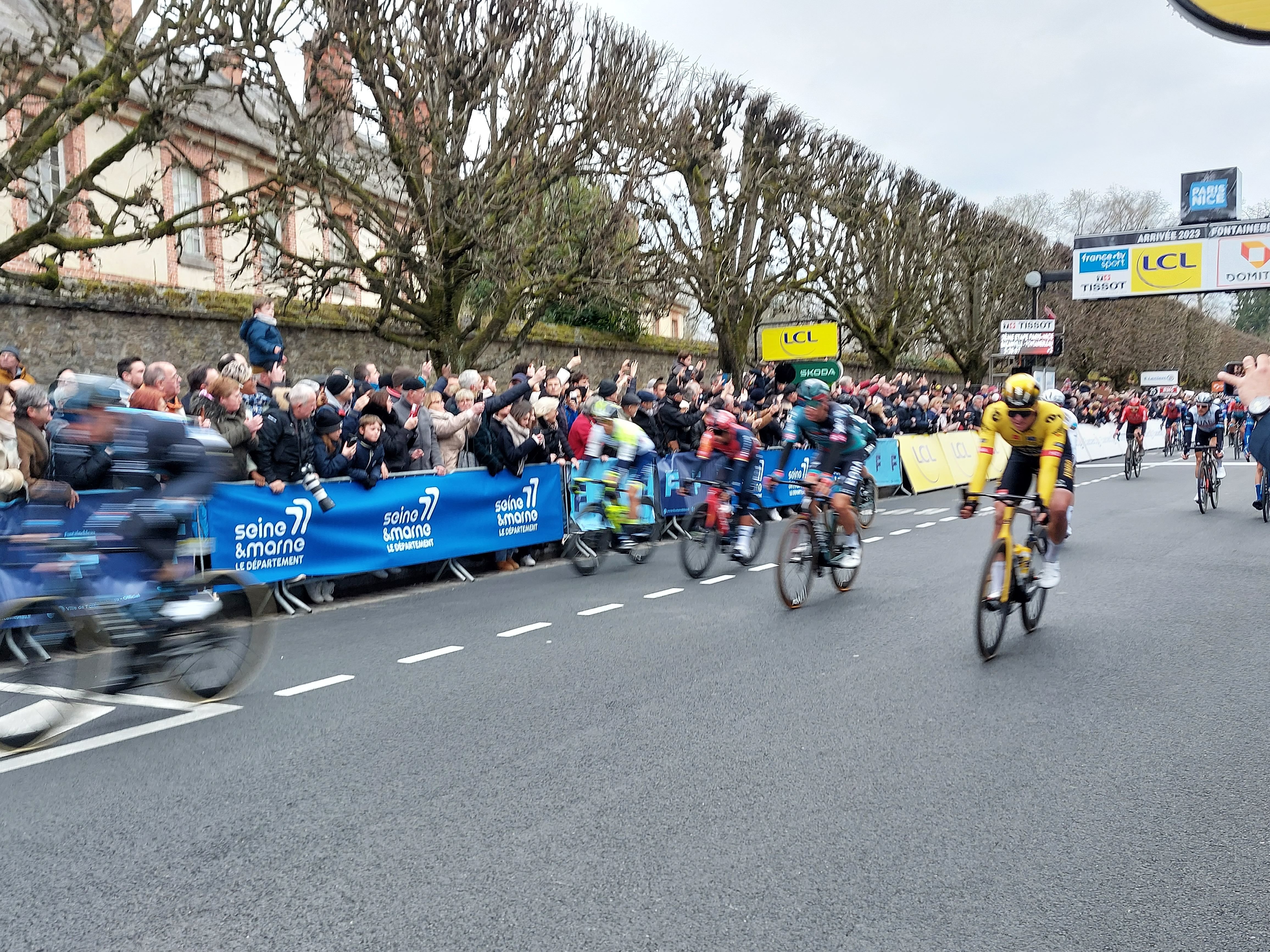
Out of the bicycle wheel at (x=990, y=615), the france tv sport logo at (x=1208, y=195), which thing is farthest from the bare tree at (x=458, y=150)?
the france tv sport logo at (x=1208, y=195)

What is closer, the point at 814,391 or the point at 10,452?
the point at 10,452

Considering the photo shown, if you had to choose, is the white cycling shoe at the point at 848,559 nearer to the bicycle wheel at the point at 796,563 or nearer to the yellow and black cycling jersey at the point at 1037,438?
the bicycle wheel at the point at 796,563

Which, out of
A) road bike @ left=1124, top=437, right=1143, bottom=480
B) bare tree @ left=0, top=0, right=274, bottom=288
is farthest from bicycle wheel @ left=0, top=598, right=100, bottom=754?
road bike @ left=1124, top=437, right=1143, bottom=480

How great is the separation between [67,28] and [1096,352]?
56434 millimetres

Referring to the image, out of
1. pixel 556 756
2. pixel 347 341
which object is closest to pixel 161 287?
pixel 347 341

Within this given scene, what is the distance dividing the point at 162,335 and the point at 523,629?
12.4 m

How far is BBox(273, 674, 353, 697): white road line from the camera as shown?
6832 millimetres

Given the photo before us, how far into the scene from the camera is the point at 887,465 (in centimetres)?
2200

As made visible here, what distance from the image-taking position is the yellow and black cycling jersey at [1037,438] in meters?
7.88

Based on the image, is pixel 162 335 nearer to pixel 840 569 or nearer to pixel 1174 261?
pixel 840 569

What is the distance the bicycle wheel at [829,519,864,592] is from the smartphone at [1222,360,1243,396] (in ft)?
15.7

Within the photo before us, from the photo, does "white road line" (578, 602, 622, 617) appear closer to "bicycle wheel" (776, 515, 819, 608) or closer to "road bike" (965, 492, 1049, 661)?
"bicycle wheel" (776, 515, 819, 608)

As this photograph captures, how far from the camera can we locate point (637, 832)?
4.47m

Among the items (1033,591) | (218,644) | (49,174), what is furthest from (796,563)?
(49,174)
